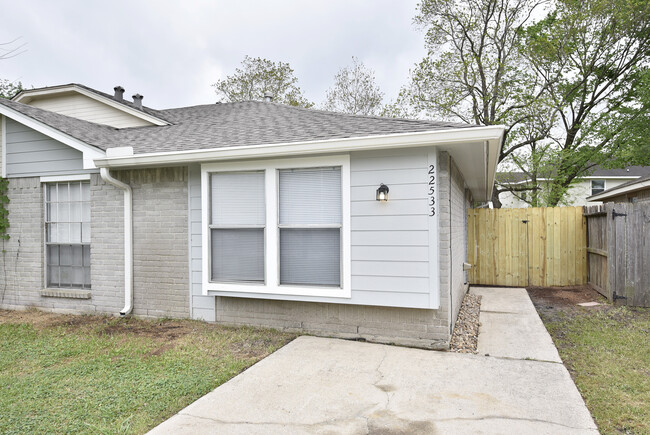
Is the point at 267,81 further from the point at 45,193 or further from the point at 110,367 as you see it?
the point at 110,367

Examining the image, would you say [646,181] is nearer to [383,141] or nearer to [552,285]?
[552,285]

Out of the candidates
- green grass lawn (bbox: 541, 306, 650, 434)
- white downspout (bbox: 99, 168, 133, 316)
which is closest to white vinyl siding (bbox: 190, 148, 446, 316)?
green grass lawn (bbox: 541, 306, 650, 434)

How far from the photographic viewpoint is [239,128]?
6254 mm

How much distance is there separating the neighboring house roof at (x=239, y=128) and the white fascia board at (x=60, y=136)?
0.24 feet

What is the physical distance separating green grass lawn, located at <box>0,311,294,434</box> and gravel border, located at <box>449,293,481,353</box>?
207 cm

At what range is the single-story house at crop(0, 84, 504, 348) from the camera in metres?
4.40

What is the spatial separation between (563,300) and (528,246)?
6.72ft

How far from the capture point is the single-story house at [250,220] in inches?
173

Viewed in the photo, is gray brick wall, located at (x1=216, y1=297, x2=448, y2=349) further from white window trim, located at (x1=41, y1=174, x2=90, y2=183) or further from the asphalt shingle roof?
white window trim, located at (x1=41, y1=174, x2=90, y2=183)

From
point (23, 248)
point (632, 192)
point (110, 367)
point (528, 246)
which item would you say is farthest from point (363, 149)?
point (632, 192)

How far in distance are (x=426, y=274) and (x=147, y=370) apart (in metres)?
3.01

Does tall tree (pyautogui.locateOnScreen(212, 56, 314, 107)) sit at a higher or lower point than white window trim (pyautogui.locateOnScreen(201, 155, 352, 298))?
higher

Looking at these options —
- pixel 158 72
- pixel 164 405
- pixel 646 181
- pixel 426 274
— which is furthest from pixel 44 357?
pixel 158 72

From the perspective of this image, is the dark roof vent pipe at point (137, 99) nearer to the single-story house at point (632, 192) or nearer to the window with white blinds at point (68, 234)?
the window with white blinds at point (68, 234)
